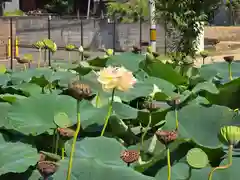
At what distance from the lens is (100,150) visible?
1.63 metres

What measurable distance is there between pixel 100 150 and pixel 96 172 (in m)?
0.23

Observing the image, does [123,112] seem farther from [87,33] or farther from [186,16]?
[87,33]

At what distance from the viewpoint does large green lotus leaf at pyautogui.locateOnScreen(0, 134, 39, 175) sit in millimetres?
1516

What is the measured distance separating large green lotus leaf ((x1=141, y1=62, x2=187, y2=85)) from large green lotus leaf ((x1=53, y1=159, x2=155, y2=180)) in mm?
1459

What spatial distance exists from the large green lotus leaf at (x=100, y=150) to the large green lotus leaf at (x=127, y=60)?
1.35 meters

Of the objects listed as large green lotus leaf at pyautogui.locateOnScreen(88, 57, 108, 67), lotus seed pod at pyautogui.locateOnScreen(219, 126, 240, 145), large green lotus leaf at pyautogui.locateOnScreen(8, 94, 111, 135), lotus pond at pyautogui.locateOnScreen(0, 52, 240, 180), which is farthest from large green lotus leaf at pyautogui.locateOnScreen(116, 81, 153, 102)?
lotus seed pod at pyautogui.locateOnScreen(219, 126, 240, 145)

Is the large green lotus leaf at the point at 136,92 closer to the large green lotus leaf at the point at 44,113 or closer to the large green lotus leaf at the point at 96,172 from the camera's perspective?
the large green lotus leaf at the point at 44,113

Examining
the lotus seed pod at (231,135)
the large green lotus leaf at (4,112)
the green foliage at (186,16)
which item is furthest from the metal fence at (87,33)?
the lotus seed pod at (231,135)

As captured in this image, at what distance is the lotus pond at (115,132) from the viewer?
1441 millimetres

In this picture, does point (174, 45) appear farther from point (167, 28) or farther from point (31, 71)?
point (31, 71)

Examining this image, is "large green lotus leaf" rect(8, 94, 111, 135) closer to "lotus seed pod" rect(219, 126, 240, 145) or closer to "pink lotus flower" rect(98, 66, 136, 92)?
"pink lotus flower" rect(98, 66, 136, 92)

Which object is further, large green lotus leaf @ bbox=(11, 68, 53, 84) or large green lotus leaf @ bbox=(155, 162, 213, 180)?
large green lotus leaf @ bbox=(11, 68, 53, 84)

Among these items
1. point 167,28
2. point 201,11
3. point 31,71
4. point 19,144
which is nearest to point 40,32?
point 167,28

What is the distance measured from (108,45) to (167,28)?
33.1 ft
